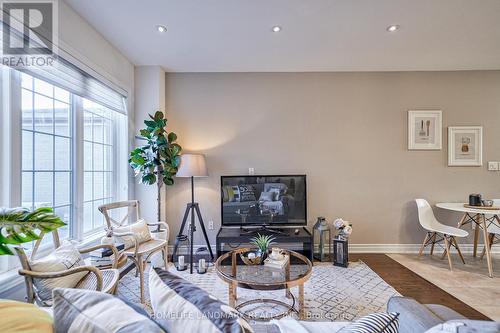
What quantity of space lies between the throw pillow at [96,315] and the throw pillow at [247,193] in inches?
94.4

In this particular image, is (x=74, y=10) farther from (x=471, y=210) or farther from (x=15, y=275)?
(x=471, y=210)

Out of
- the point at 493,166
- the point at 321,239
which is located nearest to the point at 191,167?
the point at 321,239

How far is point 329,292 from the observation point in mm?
2254

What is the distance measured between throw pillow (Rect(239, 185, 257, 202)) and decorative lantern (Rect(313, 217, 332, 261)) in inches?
37.7

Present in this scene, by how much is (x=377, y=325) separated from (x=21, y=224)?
148cm

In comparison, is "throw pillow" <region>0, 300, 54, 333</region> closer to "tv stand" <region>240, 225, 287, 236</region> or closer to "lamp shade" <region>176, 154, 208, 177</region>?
"lamp shade" <region>176, 154, 208, 177</region>

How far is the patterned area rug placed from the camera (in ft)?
6.40

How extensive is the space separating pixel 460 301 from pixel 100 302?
2.96m

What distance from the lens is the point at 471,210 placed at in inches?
105

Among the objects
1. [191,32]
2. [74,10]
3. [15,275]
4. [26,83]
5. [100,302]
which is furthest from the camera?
[191,32]

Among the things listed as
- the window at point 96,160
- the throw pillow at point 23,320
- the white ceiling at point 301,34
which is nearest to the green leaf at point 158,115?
the window at point 96,160

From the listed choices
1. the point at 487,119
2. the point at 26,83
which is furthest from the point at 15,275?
the point at 487,119

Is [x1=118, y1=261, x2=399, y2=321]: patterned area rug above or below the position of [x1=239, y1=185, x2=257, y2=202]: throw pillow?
below

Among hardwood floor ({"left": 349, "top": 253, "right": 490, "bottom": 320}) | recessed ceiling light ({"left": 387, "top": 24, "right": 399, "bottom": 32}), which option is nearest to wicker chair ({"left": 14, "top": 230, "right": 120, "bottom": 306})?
hardwood floor ({"left": 349, "top": 253, "right": 490, "bottom": 320})
